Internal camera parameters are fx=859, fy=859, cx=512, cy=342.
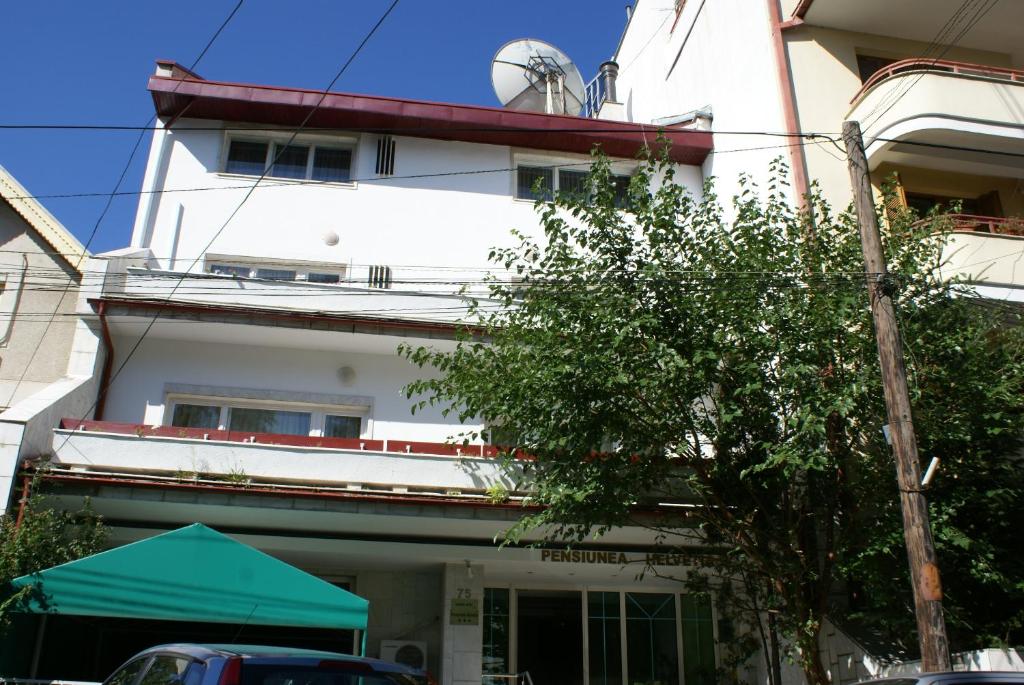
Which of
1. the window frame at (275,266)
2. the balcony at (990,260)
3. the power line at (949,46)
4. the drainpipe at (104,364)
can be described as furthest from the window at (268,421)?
the power line at (949,46)

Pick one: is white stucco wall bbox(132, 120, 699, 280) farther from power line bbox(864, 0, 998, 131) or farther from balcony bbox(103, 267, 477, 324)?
power line bbox(864, 0, 998, 131)

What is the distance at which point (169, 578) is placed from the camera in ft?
25.8

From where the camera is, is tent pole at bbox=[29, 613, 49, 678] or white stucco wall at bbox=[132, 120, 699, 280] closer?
tent pole at bbox=[29, 613, 49, 678]

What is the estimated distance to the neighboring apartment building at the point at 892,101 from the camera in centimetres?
1513

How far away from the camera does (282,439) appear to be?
12.6 meters

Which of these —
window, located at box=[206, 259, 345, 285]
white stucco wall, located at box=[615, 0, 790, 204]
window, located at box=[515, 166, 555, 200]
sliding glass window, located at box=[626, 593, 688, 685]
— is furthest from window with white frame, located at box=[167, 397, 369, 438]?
Result: white stucco wall, located at box=[615, 0, 790, 204]

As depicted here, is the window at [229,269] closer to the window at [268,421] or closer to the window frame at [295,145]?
the window frame at [295,145]

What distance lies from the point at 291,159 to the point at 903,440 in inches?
511

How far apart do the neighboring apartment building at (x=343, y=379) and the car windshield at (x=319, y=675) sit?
280 inches

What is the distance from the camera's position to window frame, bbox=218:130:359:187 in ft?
55.2

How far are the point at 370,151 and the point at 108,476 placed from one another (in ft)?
28.4

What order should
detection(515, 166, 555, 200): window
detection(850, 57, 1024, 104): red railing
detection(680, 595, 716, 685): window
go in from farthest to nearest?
detection(515, 166, 555, 200): window
detection(850, 57, 1024, 104): red railing
detection(680, 595, 716, 685): window

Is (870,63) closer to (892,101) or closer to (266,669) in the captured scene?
(892,101)

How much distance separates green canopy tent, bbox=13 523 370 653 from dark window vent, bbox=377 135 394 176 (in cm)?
1056
